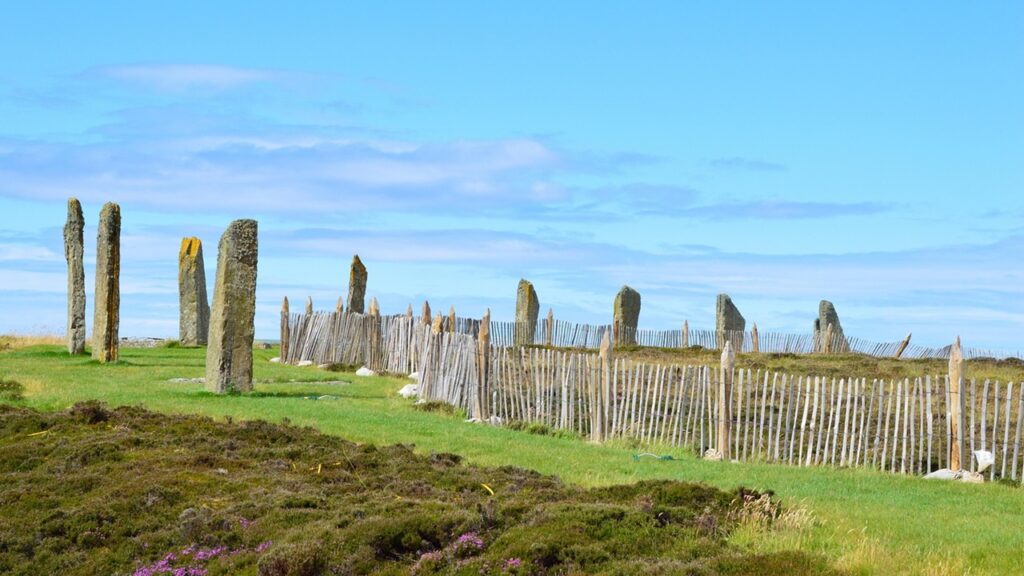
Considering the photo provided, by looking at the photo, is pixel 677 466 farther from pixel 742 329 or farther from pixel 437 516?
pixel 742 329

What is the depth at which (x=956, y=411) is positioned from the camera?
14727 mm

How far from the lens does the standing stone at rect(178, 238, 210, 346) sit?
119ft

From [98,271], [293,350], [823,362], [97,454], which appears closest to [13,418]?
[97,454]

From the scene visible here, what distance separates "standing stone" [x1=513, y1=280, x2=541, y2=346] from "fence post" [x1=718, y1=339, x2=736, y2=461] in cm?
2363

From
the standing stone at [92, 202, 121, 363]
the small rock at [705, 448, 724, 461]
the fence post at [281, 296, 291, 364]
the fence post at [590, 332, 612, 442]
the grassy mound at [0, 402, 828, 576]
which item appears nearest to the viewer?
the grassy mound at [0, 402, 828, 576]

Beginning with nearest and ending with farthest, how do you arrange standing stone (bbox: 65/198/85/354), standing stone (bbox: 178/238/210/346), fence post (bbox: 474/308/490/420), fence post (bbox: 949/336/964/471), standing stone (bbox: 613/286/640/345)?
fence post (bbox: 949/336/964/471)
fence post (bbox: 474/308/490/420)
standing stone (bbox: 65/198/85/354)
standing stone (bbox: 178/238/210/346)
standing stone (bbox: 613/286/640/345)

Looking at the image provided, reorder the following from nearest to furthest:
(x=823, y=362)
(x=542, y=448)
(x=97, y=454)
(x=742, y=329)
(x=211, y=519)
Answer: (x=211, y=519) < (x=97, y=454) < (x=542, y=448) < (x=823, y=362) < (x=742, y=329)

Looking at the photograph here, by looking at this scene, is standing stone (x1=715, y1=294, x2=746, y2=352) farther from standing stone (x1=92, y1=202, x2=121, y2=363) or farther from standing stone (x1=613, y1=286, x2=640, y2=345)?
standing stone (x1=92, y1=202, x2=121, y2=363)

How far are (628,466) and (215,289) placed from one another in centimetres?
1022

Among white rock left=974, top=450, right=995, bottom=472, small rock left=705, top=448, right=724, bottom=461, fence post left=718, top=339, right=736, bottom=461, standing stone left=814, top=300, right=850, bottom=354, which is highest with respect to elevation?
standing stone left=814, top=300, right=850, bottom=354

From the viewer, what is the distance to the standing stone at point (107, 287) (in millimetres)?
27641

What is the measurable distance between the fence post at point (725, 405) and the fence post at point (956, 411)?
2868 millimetres

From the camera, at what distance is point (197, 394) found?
780 inches

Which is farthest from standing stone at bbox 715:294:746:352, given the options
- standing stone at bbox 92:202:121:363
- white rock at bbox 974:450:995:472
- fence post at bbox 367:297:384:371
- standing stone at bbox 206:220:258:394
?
white rock at bbox 974:450:995:472
